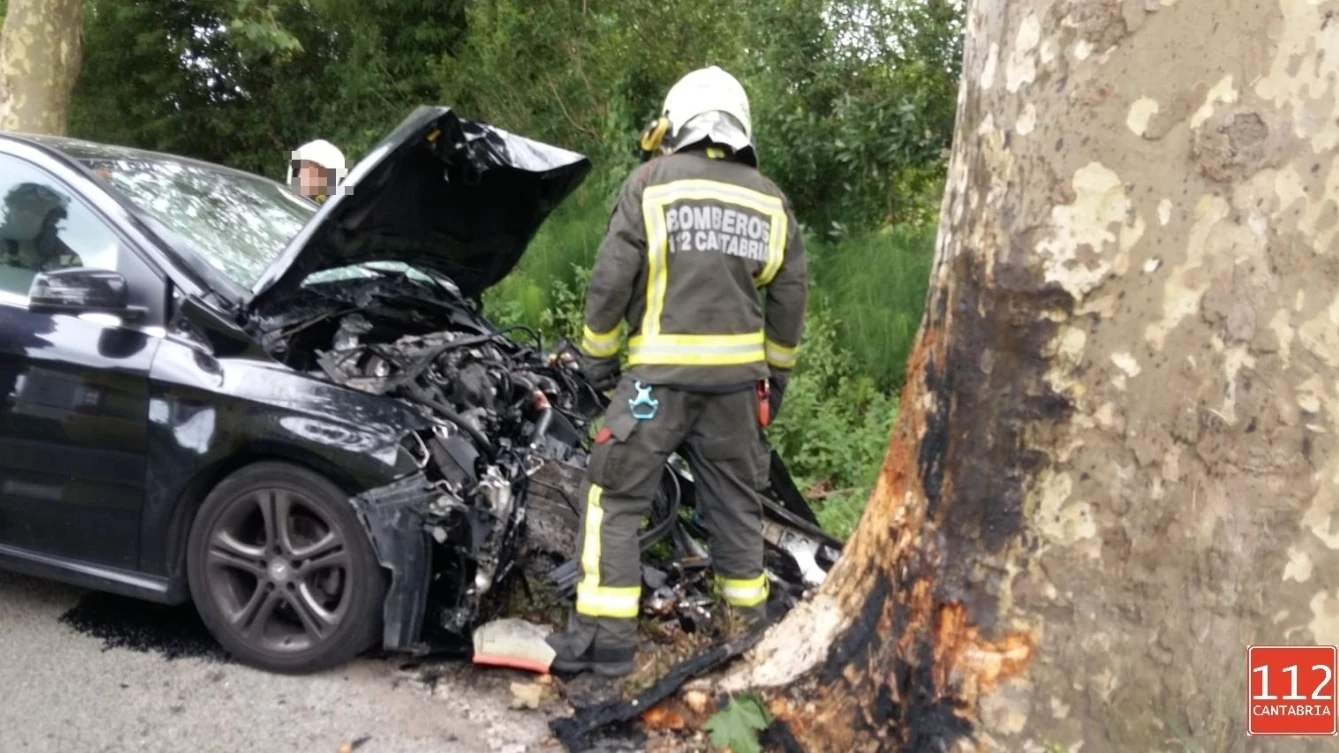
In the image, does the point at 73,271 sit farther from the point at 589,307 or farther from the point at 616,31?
the point at 616,31

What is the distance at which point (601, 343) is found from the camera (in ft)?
12.8

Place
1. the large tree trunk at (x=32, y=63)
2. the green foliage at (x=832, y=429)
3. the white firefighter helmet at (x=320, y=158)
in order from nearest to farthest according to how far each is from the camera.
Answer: the green foliage at (x=832, y=429)
the white firefighter helmet at (x=320, y=158)
the large tree trunk at (x=32, y=63)

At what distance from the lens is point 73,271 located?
3.71m

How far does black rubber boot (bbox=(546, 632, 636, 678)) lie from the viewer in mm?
3828

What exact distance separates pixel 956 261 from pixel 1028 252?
0.24 metres

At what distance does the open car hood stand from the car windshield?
0.39m

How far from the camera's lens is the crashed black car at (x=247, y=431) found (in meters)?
3.65

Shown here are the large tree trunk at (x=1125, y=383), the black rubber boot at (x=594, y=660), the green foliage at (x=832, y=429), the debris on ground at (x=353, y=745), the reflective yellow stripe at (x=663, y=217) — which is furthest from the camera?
the green foliage at (x=832, y=429)

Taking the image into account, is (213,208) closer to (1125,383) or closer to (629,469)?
(629,469)

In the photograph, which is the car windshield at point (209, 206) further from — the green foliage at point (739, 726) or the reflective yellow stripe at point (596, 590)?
the green foliage at point (739, 726)

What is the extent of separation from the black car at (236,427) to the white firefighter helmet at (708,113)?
2.54 ft

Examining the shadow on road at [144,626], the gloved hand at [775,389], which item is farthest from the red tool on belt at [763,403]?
the shadow on road at [144,626]

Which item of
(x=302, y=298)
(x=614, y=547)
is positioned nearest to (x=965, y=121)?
(x=614, y=547)

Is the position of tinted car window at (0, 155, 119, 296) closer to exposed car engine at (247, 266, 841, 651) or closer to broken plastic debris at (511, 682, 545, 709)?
exposed car engine at (247, 266, 841, 651)
